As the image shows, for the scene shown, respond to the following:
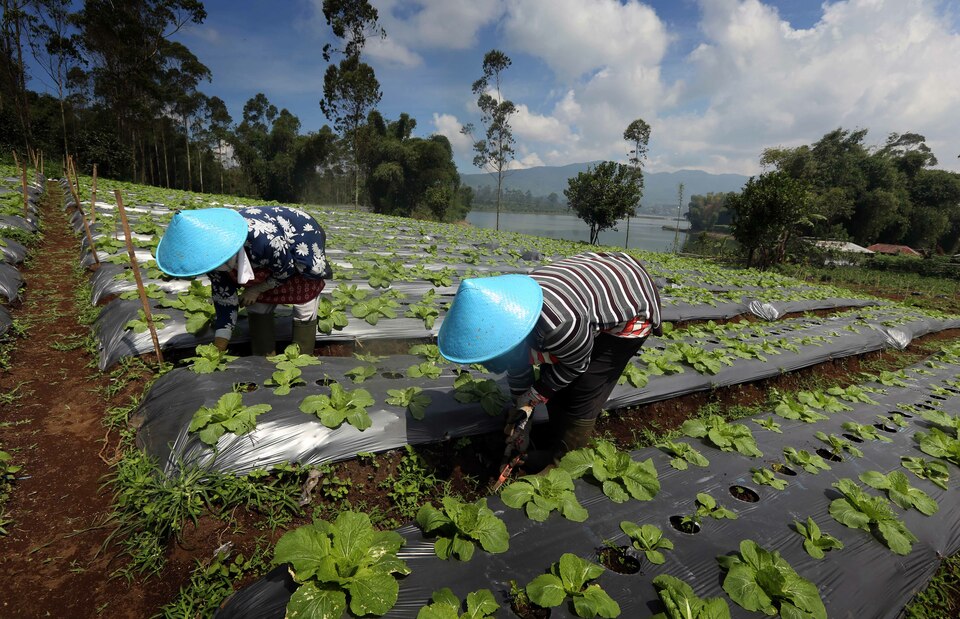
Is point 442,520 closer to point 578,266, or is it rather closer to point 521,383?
point 521,383

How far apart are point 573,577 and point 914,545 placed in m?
2.06

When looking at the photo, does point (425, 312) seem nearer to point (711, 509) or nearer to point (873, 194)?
point (711, 509)

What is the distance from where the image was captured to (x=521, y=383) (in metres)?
2.50

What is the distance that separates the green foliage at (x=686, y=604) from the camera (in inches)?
60.2

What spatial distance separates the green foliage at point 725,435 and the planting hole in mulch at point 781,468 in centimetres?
10

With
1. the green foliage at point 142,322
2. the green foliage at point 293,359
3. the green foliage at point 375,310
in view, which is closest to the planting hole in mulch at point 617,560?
the green foliage at point 293,359

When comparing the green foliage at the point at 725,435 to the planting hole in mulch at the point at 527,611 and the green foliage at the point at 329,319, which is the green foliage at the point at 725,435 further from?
the green foliage at the point at 329,319

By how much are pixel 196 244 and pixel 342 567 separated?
208 centimetres

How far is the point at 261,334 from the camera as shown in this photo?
3.43 meters

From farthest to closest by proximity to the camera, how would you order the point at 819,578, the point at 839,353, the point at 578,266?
the point at 839,353
the point at 578,266
the point at 819,578

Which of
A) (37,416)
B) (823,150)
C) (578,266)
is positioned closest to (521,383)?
(578,266)

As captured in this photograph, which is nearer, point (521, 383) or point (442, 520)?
point (442, 520)

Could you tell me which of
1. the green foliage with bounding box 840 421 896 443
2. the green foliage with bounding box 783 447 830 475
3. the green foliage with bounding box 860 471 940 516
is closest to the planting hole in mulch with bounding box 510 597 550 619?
the green foliage with bounding box 783 447 830 475

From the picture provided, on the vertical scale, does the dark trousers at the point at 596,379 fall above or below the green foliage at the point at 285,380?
above
